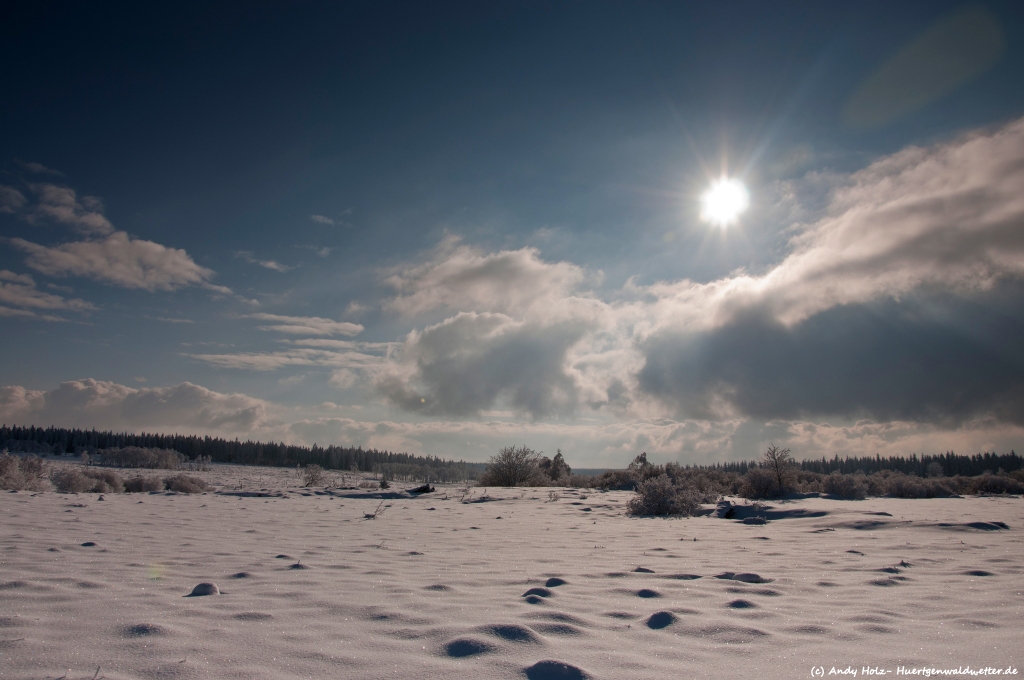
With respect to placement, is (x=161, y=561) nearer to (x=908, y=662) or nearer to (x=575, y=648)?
(x=575, y=648)

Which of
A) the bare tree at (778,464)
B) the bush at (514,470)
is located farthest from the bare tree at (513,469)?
the bare tree at (778,464)

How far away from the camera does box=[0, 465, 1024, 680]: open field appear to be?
2.29 m

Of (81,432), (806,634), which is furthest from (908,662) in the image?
(81,432)

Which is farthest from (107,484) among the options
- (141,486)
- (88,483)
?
(141,486)

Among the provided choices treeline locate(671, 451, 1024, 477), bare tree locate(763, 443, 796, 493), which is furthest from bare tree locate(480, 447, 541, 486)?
treeline locate(671, 451, 1024, 477)

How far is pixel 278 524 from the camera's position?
8.67 metres

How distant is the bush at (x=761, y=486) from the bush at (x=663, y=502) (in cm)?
458

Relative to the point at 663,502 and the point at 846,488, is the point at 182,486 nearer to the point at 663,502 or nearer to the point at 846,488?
the point at 663,502

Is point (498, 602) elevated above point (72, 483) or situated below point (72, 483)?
above

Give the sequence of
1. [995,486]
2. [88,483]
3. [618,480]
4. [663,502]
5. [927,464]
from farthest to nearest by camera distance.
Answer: [927,464]
[618,480]
[995,486]
[88,483]
[663,502]

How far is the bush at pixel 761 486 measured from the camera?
49.9 feet

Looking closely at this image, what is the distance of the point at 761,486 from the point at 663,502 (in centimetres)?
560

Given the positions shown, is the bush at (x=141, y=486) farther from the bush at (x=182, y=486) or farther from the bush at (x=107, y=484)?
the bush at (x=182, y=486)

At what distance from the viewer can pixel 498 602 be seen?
11.3ft
